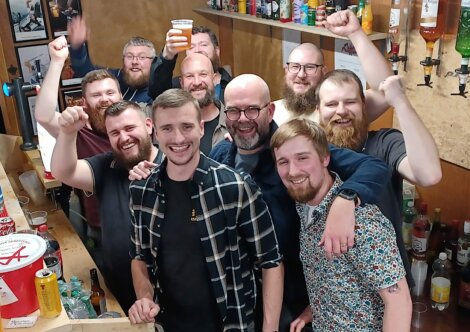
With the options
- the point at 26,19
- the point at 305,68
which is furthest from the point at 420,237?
the point at 26,19

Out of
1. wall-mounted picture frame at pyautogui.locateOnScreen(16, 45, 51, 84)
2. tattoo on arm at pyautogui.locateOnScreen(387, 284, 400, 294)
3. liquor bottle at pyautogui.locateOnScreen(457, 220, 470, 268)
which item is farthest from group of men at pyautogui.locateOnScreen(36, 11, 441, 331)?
wall-mounted picture frame at pyautogui.locateOnScreen(16, 45, 51, 84)

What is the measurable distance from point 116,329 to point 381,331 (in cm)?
79

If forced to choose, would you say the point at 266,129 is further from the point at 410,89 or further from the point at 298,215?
the point at 410,89

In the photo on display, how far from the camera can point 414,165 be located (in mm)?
1673

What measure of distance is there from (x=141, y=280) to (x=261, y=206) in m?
0.50

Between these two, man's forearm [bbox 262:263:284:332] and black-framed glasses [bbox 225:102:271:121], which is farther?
black-framed glasses [bbox 225:102:271:121]

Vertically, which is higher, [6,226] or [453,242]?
[6,226]

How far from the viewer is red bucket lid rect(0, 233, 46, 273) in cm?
135

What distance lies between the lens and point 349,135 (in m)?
1.91

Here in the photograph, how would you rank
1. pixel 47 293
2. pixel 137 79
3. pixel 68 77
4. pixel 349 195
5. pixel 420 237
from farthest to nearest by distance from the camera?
pixel 68 77, pixel 137 79, pixel 420 237, pixel 349 195, pixel 47 293

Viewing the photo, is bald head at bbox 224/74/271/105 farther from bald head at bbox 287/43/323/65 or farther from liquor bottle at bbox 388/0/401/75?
liquor bottle at bbox 388/0/401/75

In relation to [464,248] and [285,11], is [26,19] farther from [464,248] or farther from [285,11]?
[464,248]

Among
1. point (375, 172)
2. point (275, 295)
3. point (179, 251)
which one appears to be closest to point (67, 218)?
point (179, 251)

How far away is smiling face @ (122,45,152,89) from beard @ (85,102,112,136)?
2.34ft
